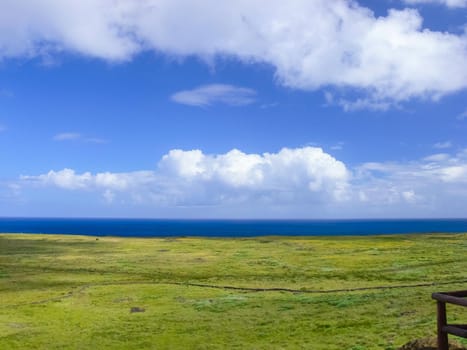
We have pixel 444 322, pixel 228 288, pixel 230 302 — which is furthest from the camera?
pixel 228 288

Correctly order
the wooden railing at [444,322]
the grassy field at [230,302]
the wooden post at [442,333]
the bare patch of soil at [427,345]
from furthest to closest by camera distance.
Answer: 1. the grassy field at [230,302]
2. the bare patch of soil at [427,345]
3. the wooden post at [442,333]
4. the wooden railing at [444,322]

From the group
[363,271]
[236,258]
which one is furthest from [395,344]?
[236,258]

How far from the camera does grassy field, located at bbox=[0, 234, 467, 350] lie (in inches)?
1345

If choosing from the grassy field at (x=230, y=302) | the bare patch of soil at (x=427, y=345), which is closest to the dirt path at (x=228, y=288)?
the grassy field at (x=230, y=302)

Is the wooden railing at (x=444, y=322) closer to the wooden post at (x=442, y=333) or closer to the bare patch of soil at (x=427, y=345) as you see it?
the wooden post at (x=442, y=333)

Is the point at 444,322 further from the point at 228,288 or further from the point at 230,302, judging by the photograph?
the point at 228,288

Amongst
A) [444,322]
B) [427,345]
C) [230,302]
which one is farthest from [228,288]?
[444,322]

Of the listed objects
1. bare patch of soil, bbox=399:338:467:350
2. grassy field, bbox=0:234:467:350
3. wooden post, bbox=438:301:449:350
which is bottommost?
grassy field, bbox=0:234:467:350

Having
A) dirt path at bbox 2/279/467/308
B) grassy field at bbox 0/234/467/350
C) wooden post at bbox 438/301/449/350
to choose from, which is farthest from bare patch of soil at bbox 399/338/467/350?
dirt path at bbox 2/279/467/308

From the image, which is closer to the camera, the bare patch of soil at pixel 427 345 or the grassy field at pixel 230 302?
the bare patch of soil at pixel 427 345

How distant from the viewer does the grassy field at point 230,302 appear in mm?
34156

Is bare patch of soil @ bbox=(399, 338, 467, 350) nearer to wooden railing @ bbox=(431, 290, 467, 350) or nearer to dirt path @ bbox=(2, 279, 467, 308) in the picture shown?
wooden railing @ bbox=(431, 290, 467, 350)

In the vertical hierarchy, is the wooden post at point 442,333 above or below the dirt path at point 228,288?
above

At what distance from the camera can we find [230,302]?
47156 mm
